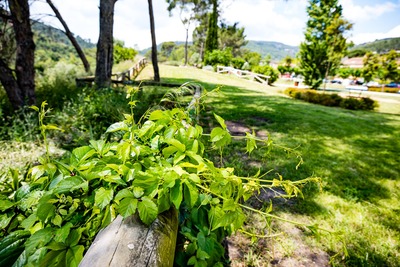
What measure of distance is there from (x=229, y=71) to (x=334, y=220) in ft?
83.2

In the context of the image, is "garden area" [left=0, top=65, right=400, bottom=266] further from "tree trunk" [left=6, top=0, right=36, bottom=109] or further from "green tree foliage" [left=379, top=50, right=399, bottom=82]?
"green tree foliage" [left=379, top=50, right=399, bottom=82]

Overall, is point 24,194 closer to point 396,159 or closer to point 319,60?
point 396,159

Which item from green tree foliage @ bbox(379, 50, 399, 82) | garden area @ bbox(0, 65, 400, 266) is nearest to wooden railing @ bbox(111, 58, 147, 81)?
garden area @ bbox(0, 65, 400, 266)

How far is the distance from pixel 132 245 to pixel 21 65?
581 centimetres

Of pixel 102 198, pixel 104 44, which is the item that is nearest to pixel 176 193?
pixel 102 198

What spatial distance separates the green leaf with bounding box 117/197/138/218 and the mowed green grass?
550 millimetres

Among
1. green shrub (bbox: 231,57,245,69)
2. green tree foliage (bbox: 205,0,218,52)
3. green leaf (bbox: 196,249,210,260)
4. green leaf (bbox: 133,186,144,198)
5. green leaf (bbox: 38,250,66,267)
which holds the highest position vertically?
green tree foliage (bbox: 205,0,218,52)

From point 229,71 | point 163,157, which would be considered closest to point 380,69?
point 229,71

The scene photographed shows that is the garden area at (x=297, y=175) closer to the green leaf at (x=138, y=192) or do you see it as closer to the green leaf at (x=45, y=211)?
the green leaf at (x=45, y=211)

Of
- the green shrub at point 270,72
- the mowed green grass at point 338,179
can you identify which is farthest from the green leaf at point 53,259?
the green shrub at point 270,72

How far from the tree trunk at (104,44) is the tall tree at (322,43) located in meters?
18.7

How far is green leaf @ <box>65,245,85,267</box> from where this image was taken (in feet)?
2.61

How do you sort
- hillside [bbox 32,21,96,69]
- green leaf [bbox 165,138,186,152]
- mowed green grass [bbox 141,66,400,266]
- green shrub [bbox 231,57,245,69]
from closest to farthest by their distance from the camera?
green leaf [bbox 165,138,186,152] → mowed green grass [bbox 141,66,400,266] → hillside [bbox 32,21,96,69] → green shrub [bbox 231,57,245,69]

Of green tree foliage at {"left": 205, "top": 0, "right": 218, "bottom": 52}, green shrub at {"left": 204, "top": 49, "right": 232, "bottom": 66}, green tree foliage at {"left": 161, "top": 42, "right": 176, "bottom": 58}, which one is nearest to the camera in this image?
green shrub at {"left": 204, "top": 49, "right": 232, "bottom": 66}
